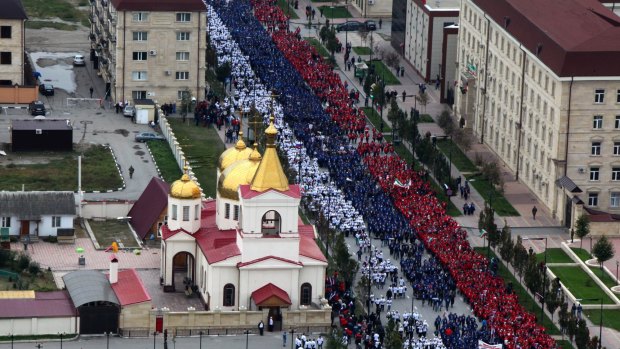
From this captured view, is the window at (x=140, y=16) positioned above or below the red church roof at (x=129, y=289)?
above

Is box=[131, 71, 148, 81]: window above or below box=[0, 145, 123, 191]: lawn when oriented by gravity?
above

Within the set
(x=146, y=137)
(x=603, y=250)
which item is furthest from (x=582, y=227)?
(x=146, y=137)

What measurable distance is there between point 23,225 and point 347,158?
31.0 metres

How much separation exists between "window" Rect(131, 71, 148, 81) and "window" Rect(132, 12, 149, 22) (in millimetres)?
4449

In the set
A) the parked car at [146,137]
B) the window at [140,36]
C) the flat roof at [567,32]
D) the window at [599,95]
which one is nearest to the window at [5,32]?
the window at [140,36]

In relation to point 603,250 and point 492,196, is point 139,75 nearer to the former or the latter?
point 492,196

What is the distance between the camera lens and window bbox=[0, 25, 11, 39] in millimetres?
193500

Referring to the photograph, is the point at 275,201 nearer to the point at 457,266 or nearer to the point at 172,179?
the point at 457,266

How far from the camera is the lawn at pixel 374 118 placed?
190 m

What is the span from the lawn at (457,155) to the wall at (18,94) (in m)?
33.9

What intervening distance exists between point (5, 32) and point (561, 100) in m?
51.8

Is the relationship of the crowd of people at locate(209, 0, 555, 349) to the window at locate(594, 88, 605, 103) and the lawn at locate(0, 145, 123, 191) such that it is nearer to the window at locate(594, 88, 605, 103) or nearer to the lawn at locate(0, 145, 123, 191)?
the window at locate(594, 88, 605, 103)

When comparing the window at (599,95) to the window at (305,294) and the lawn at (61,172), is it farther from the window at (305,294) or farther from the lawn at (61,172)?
the lawn at (61,172)

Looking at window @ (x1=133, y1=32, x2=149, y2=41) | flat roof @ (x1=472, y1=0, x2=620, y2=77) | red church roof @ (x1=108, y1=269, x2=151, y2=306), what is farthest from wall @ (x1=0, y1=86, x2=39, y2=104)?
red church roof @ (x1=108, y1=269, x2=151, y2=306)
